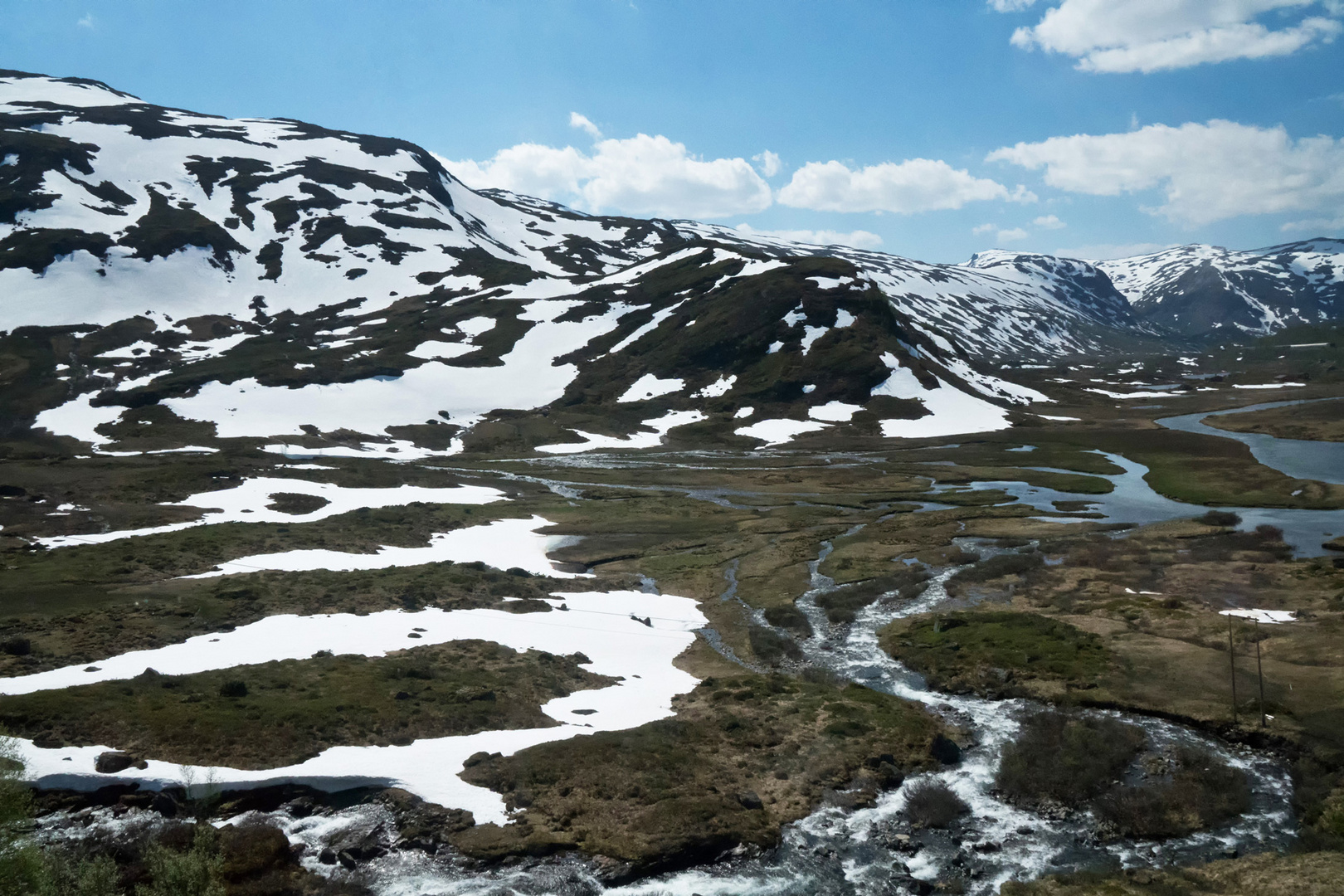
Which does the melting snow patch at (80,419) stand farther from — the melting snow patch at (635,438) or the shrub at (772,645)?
the shrub at (772,645)

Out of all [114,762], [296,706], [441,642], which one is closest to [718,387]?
[441,642]

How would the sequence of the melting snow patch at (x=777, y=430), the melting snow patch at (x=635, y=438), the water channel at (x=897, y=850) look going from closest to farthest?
the water channel at (x=897, y=850)
the melting snow patch at (x=635, y=438)
the melting snow patch at (x=777, y=430)

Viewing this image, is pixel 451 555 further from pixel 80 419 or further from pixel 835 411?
pixel 835 411

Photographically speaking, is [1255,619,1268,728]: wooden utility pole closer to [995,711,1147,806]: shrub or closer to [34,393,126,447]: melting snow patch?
[995,711,1147,806]: shrub

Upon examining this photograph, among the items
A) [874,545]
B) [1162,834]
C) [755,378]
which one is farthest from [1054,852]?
[755,378]

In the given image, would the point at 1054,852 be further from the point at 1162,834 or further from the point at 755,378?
the point at 755,378

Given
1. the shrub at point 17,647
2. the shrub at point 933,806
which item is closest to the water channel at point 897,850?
the shrub at point 933,806

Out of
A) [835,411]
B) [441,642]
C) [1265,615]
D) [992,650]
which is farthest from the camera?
[835,411]
